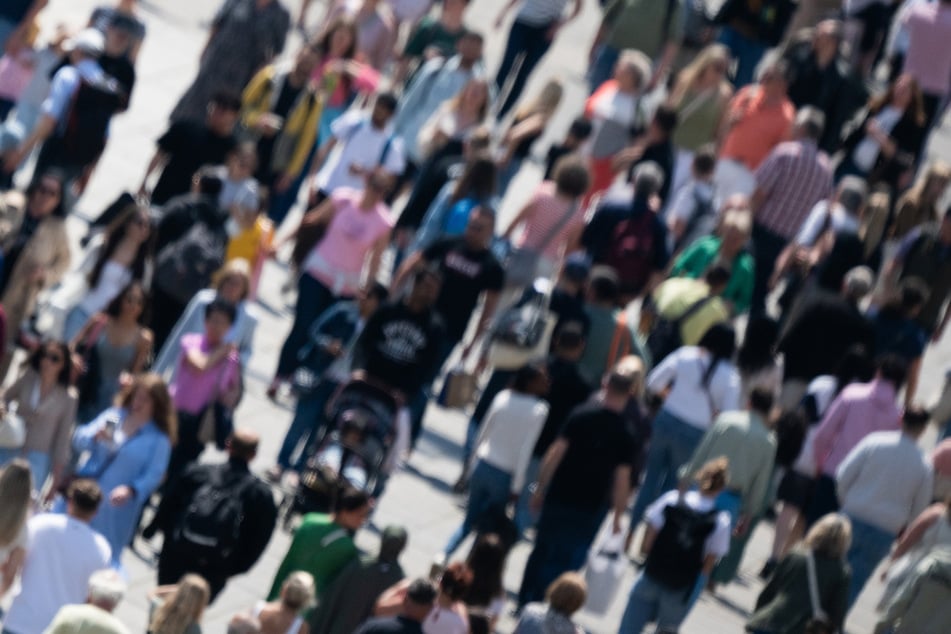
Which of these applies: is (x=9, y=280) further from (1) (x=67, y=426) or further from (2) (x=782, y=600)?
(2) (x=782, y=600)

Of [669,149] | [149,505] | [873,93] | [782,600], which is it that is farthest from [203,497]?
[873,93]

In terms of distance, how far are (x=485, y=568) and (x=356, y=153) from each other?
6322 millimetres

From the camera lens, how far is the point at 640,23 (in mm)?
24391

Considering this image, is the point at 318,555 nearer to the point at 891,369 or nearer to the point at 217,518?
the point at 217,518

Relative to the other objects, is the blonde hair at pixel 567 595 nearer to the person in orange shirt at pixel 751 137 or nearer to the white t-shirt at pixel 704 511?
the white t-shirt at pixel 704 511

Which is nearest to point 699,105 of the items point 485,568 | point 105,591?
point 485,568

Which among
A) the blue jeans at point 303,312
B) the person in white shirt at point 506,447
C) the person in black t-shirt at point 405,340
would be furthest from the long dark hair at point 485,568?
the blue jeans at point 303,312

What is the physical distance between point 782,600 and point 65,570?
14.4ft

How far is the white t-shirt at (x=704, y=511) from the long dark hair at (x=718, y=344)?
1876 millimetres

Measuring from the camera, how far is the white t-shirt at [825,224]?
2092 cm

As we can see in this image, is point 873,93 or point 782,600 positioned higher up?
point 873,93

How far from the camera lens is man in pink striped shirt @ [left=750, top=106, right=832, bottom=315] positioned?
853 inches

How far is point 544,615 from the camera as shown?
14438 mm

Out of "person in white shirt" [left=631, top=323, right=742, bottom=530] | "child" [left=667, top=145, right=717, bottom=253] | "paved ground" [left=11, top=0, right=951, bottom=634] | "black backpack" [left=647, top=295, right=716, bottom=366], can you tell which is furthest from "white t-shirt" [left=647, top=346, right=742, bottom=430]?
"child" [left=667, top=145, right=717, bottom=253]
